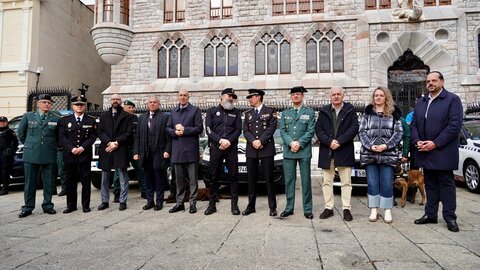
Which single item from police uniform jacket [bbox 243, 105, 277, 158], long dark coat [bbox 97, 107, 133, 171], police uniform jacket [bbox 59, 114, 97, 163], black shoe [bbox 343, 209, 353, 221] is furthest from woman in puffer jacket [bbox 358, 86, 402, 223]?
police uniform jacket [bbox 59, 114, 97, 163]

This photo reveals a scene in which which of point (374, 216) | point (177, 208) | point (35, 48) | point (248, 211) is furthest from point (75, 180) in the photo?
point (35, 48)

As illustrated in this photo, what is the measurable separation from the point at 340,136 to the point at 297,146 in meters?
0.67

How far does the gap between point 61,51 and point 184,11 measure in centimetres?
820

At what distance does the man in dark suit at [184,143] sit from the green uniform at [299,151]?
1549 mm

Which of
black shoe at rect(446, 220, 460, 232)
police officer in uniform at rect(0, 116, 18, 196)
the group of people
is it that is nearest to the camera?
black shoe at rect(446, 220, 460, 232)

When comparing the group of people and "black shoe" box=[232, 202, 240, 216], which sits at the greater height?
the group of people

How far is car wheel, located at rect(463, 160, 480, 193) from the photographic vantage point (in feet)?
23.9

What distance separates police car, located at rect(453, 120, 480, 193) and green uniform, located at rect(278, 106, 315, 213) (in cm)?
470

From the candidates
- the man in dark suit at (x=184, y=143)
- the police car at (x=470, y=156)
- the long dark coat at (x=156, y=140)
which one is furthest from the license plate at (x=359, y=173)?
the long dark coat at (x=156, y=140)

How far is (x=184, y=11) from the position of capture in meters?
18.8

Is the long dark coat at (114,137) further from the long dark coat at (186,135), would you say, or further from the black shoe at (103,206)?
the long dark coat at (186,135)

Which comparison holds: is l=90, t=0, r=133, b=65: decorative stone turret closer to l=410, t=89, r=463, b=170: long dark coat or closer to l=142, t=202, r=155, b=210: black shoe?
l=142, t=202, r=155, b=210: black shoe

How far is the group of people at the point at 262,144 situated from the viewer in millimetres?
4531

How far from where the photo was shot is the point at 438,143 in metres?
4.32
